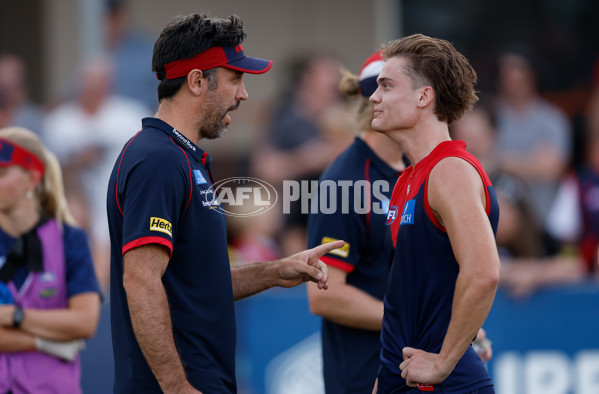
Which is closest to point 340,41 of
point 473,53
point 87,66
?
point 473,53

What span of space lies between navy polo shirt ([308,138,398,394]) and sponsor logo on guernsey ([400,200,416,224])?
0.85 metres

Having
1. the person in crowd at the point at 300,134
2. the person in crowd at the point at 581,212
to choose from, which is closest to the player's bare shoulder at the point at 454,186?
the person in crowd at the point at 581,212

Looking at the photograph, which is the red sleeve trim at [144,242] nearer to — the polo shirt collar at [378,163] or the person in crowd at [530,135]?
the polo shirt collar at [378,163]

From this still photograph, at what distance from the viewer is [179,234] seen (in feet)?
11.9

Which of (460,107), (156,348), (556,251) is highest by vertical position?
(460,107)

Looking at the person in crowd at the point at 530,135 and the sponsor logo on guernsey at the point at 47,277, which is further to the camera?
the person in crowd at the point at 530,135

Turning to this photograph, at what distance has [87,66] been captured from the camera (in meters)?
9.27

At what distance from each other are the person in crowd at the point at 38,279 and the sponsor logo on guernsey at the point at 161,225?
5.14 feet

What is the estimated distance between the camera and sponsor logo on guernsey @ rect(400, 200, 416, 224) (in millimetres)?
3469

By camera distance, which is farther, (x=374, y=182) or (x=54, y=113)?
(x=54, y=113)

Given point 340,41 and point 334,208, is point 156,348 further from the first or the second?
point 340,41

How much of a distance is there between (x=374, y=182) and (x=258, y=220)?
382 centimetres

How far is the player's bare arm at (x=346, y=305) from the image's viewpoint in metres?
4.27

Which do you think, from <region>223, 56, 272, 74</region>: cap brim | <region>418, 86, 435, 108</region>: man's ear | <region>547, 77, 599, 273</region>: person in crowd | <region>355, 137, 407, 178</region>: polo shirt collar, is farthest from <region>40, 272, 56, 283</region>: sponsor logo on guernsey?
<region>547, 77, 599, 273</region>: person in crowd
